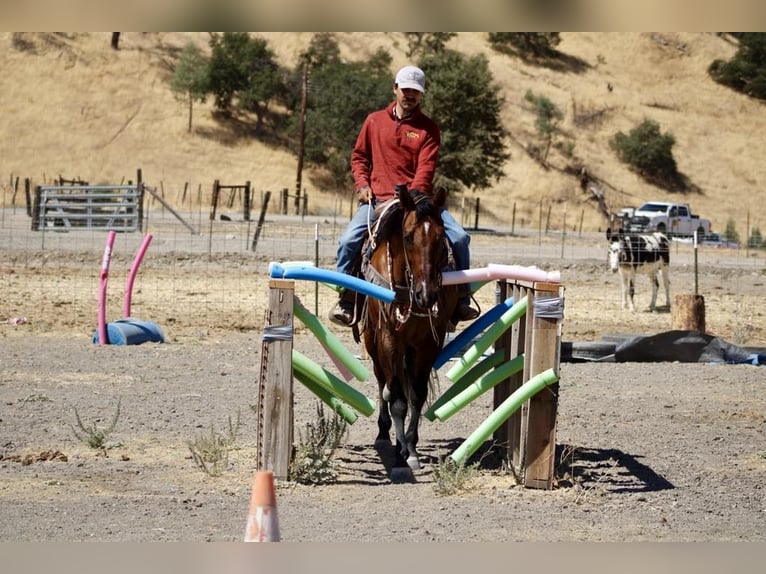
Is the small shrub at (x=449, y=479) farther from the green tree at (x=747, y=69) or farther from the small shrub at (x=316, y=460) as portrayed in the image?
the green tree at (x=747, y=69)

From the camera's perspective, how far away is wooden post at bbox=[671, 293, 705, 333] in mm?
16016

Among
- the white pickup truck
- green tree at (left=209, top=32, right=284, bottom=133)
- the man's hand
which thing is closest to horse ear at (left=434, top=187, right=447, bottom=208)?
the man's hand

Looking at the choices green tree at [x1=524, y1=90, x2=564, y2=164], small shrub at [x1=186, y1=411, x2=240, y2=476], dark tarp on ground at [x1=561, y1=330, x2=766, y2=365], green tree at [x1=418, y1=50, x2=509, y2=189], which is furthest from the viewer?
green tree at [x1=524, y1=90, x2=564, y2=164]

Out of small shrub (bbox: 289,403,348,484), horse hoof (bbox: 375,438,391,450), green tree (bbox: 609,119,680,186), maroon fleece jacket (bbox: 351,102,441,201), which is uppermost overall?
green tree (bbox: 609,119,680,186)

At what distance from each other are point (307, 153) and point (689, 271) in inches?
1438

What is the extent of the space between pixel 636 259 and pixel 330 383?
1452 cm

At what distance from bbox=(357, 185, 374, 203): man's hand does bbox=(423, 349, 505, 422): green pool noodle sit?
1.54 m

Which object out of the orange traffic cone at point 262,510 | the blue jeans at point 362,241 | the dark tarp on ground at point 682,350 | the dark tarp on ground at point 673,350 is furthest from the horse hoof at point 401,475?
the dark tarp on ground at point 682,350

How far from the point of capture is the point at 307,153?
62.0m

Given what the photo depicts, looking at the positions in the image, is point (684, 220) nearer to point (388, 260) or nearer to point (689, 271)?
point (689, 271)

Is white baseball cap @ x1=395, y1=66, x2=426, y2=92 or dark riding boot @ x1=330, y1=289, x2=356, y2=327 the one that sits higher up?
white baseball cap @ x1=395, y1=66, x2=426, y2=92

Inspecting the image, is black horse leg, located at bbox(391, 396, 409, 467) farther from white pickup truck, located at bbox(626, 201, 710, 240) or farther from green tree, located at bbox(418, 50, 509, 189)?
green tree, located at bbox(418, 50, 509, 189)

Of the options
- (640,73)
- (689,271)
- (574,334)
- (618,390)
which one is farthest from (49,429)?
(640,73)

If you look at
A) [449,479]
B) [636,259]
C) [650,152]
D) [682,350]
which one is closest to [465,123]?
[650,152]
